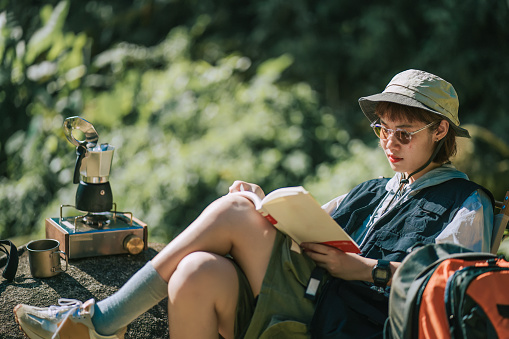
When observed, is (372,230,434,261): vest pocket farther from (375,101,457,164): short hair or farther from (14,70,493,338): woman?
(375,101,457,164): short hair

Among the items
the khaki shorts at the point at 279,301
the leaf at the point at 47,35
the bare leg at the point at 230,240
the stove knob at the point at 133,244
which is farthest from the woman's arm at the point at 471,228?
the leaf at the point at 47,35

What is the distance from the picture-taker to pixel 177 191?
4535 mm

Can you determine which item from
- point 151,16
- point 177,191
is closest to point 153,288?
point 177,191

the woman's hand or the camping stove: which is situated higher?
the woman's hand

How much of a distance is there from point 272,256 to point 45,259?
1.11 meters

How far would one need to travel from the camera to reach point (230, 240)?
1936 millimetres

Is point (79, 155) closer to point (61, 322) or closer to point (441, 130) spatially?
point (61, 322)

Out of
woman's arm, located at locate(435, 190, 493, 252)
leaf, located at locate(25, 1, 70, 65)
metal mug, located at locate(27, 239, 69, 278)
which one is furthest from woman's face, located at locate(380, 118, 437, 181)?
leaf, located at locate(25, 1, 70, 65)

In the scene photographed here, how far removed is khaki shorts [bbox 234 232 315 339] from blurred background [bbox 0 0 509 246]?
97.0 inches

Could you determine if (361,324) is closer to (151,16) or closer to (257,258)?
(257,258)

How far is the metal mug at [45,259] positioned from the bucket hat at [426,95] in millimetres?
1502

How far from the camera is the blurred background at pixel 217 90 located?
463 cm

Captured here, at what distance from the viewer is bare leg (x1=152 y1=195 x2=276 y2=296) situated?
1.89 m

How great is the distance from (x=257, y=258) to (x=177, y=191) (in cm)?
273
